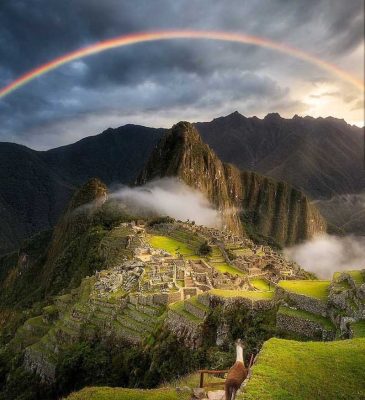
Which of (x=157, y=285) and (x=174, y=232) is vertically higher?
(x=174, y=232)

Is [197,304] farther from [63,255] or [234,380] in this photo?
[63,255]

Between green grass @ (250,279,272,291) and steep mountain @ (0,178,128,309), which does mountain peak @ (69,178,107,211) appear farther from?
green grass @ (250,279,272,291)

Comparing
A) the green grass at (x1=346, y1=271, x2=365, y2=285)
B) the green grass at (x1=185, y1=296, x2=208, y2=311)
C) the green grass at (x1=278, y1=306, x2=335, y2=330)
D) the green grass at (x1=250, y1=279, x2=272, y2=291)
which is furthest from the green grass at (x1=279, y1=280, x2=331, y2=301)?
the green grass at (x1=250, y1=279, x2=272, y2=291)

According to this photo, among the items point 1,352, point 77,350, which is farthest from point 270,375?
point 1,352

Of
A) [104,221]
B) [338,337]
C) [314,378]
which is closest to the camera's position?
[314,378]

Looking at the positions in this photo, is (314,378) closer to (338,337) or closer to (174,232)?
(338,337)

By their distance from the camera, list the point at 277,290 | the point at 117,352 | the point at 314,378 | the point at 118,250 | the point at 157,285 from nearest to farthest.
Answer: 1. the point at 314,378
2. the point at 277,290
3. the point at 117,352
4. the point at 157,285
5. the point at 118,250

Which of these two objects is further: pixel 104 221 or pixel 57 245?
pixel 57 245
